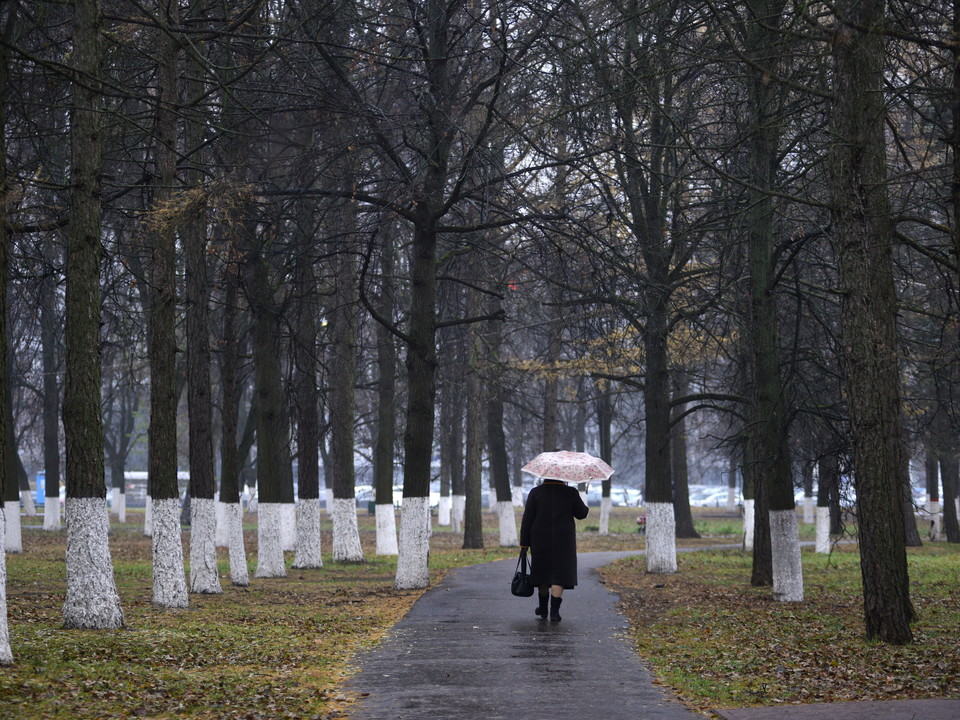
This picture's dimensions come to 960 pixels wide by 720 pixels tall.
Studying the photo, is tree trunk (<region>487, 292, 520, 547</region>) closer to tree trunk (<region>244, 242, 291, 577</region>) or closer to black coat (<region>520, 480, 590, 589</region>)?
tree trunk (<region>244, 242, 291, 577</region>)

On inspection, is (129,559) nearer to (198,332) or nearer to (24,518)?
(198,332)

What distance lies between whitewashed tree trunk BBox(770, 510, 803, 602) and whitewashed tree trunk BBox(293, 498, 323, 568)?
10.2m

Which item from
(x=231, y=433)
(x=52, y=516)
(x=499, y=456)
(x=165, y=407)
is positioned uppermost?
(x=165, y=407)

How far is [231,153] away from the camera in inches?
680

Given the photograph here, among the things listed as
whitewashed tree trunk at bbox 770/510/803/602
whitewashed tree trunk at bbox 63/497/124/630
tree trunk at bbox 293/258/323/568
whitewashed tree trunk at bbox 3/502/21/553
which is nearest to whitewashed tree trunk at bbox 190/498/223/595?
tree trunk at bbox 293/258/323/568

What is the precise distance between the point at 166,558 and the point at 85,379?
3.48 meters

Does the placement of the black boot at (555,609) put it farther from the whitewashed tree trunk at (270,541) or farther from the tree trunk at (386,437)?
the tree trunk at (386,437)

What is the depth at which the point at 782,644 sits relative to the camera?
990 cm

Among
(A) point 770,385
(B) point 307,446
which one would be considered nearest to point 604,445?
(B) point 307,446

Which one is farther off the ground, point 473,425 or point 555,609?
point 473,425

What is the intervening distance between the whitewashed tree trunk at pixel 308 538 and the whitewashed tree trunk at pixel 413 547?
5.33m

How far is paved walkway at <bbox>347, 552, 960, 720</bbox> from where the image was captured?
21.8 feet

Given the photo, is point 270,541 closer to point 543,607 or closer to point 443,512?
point 543,607

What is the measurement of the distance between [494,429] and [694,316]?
39.2 feet
